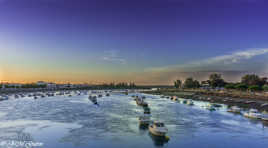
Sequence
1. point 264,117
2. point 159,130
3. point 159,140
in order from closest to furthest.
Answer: point 159,140 → point 159,130 → point 264,117

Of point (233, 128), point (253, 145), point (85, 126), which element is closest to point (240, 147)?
point (253, 145)

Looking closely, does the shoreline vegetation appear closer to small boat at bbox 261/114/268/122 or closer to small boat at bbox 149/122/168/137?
small boat at bbox 261/114/268/122

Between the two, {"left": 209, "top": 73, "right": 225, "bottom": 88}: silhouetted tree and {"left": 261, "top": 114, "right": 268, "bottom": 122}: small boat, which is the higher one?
{"left": 209, "top": 73, "right": 225, "bottom": 88}: silhouetted tree

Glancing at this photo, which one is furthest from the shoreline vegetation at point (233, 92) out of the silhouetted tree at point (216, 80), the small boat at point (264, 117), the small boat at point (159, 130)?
the small boat at point (159, 130)

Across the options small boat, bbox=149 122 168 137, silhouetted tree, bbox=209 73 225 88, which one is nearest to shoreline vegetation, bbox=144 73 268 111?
silhouetted tree, bbox=209 73 225 88

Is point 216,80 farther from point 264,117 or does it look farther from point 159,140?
point 159,140

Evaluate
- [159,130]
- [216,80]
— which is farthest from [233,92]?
[159,130]

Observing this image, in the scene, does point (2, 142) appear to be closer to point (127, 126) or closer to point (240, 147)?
point (127, 126)

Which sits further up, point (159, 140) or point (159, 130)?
point (159, 130)

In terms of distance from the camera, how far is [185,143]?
29438 millimetres

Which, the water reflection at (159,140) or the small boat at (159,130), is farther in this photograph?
the small boat at (159,130)

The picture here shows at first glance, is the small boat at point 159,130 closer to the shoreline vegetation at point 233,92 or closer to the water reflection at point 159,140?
the water reflection at point 159,140

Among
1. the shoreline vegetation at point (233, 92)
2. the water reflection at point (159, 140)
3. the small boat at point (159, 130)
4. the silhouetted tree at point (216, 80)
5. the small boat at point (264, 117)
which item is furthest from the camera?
the silhouetted tree at point (216, 80)

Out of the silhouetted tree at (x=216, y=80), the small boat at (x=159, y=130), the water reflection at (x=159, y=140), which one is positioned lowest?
the water reflection at (x=159, y=140)
